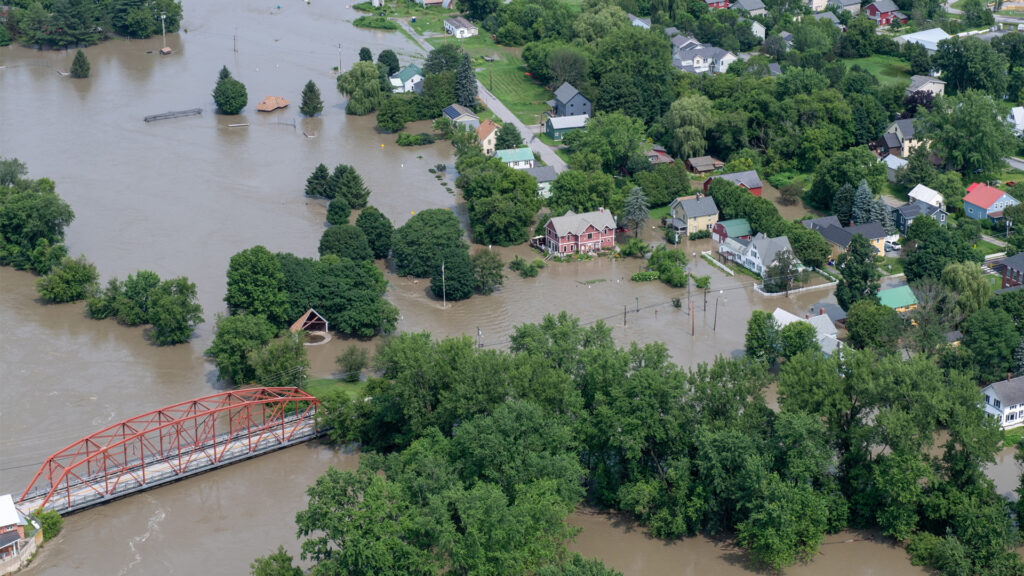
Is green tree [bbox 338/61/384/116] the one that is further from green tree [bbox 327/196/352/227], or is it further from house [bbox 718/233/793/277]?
house [bbox 718/233/793/277]

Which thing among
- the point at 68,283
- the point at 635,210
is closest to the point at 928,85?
the point at 635,210

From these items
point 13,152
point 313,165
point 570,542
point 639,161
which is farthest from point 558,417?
point 13,152

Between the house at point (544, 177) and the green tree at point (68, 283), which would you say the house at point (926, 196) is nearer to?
the house at point (544, 177)

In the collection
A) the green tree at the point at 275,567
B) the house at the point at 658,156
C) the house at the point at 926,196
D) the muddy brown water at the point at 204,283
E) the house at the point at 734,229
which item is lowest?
the muddy brown water at the point at 204,283

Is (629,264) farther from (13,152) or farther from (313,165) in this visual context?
(13,152)

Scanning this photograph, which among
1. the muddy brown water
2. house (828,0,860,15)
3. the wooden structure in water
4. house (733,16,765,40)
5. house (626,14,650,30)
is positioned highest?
house (828,0,860,15)

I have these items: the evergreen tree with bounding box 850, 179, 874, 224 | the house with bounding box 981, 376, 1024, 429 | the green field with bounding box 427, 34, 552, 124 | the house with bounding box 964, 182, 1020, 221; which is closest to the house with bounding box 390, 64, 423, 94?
the green field with bounding box 427, 34, 552, 124

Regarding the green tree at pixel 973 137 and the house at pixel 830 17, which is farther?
the house at pixel 830 17

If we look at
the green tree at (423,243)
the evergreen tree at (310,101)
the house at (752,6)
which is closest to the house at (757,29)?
the house at (752,6)
